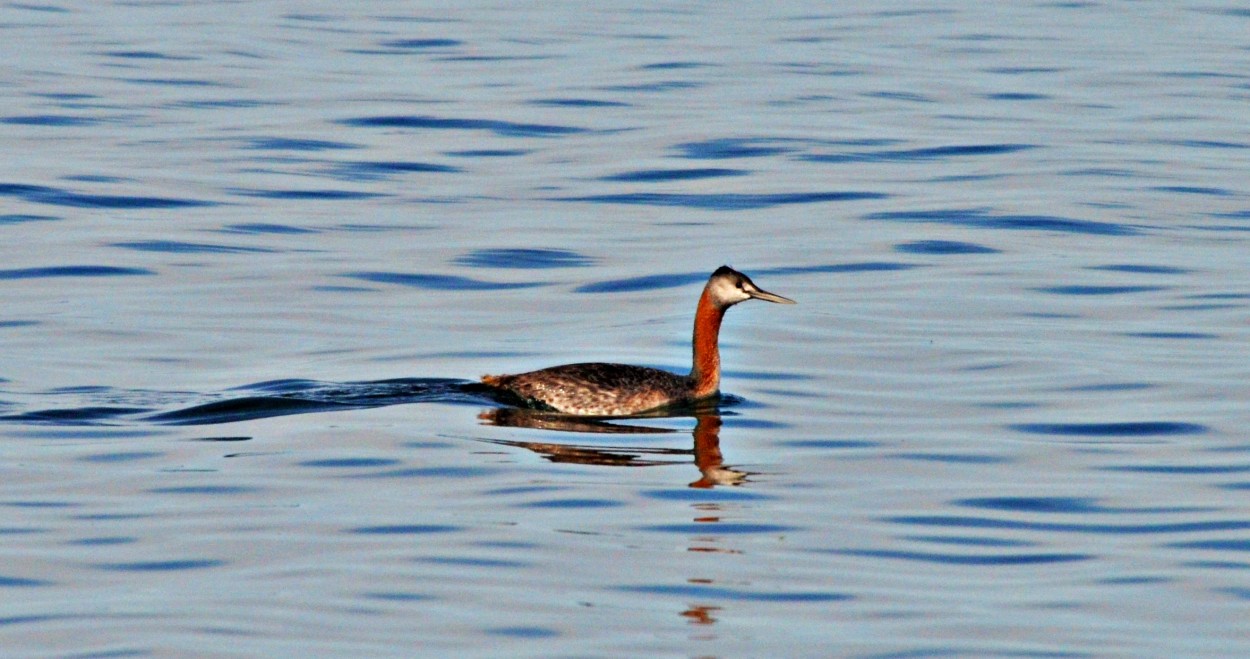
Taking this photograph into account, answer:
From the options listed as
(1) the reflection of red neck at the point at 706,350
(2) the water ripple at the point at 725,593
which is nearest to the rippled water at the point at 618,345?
(2) the water ripple at the point at 725,593

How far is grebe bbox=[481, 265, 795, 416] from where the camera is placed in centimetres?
1416

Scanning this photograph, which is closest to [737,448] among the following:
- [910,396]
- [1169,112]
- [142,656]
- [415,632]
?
[910,396]

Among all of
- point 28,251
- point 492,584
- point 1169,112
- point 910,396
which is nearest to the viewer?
point 492,584

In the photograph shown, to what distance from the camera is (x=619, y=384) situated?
1416 centimetres

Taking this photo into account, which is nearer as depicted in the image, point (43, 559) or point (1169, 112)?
point (43, 559)

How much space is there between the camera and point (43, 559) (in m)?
9.70

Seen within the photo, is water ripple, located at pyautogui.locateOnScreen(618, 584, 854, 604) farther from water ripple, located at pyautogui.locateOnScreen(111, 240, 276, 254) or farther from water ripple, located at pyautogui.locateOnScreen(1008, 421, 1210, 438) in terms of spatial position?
water ripple, located at pyautogui.locateOnScreen(111, 240, 276, 254)

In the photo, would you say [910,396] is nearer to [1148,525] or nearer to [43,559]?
[1148,525]

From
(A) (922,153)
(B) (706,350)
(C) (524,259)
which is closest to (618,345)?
(B) (706,350)

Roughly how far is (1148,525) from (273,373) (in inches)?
273

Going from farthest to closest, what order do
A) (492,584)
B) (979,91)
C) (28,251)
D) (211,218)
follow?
(979,91), (211,218), (28,251), (492,584)

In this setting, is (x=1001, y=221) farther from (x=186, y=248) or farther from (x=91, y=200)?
(x=91, y=200)

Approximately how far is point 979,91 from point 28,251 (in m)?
16.3

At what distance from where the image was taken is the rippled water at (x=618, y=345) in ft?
30.5
